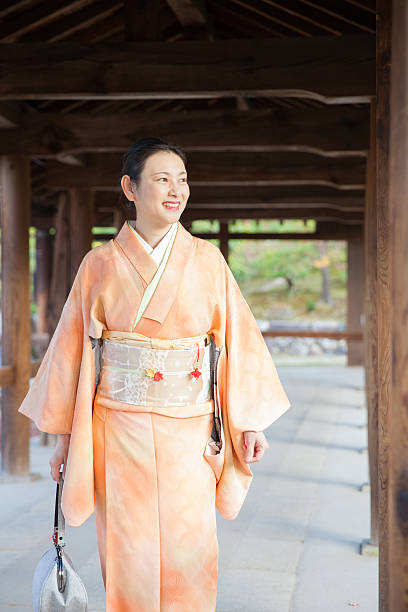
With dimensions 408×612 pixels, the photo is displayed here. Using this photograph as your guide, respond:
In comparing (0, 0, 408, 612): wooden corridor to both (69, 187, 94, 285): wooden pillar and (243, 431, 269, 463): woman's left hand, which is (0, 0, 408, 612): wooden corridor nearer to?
(69, 187, 94, 285): wooden pillar

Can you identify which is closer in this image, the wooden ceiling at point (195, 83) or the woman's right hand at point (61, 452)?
the woman's right hand at point (61, 452)

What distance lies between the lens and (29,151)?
529 centimetres

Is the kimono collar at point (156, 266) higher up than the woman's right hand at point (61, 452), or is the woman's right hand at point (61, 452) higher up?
the kimono collar at point (156, 266)

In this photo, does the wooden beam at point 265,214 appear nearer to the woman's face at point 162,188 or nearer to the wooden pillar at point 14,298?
the wooden pillar at point 14,298

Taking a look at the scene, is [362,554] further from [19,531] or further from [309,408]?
[309,408]

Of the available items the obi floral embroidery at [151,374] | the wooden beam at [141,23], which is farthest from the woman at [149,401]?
the wooden beam at [141,23]

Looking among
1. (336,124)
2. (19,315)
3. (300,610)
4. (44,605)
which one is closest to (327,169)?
(336,124)

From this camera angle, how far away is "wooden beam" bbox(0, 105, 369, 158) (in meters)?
5.16

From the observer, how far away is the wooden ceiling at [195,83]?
13.0 feet

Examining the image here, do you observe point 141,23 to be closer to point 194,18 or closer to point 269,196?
point 194,18

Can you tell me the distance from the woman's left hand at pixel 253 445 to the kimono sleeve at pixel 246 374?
2 cm

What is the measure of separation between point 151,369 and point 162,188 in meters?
0.52

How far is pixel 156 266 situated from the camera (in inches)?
89.0

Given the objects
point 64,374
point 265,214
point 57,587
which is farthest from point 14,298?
point 265,214
